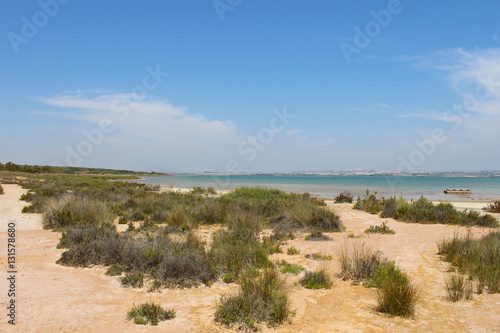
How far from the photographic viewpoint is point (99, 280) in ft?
19.3

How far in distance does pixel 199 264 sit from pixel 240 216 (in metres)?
4.49

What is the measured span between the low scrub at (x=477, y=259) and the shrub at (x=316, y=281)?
2.55 m

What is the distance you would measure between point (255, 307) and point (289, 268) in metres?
2.28

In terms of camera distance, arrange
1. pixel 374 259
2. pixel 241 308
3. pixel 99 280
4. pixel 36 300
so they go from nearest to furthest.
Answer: pixel 241 308 < pixel 36 300 < pixel 99 280 < pixel 374 259

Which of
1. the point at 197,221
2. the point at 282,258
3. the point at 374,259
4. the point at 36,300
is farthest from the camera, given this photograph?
the point at 197,221

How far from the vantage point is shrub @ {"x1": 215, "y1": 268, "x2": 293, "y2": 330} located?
4.28 metres

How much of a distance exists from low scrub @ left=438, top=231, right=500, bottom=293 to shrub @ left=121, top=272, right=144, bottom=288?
5.93m

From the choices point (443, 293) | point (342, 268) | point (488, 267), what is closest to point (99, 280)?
point (342, 268)

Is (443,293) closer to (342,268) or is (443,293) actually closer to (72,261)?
(342,268)

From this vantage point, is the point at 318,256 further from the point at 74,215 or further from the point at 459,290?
the point at 74,215

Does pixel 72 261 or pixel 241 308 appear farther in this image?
pixel 72 261

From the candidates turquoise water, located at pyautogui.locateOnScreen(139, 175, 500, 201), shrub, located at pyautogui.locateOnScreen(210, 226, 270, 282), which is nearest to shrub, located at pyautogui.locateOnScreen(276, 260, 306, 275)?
shrub, located at pyautogui.locateOnScreen(210, 226, 270, 282)

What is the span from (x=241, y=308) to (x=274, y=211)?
A: 944cm

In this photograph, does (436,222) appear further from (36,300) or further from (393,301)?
(36,300)
